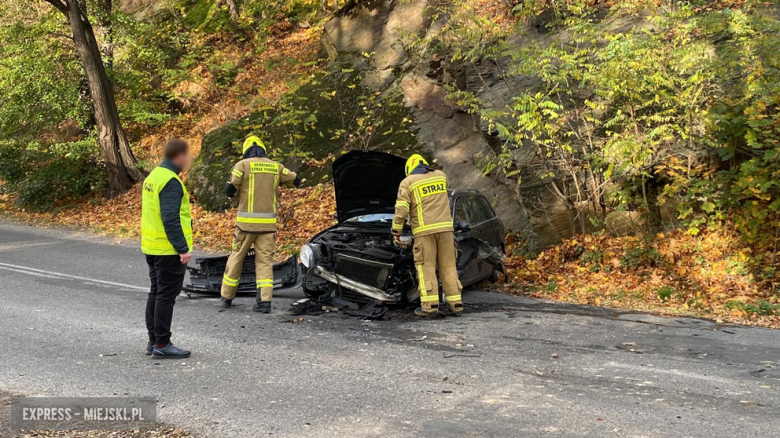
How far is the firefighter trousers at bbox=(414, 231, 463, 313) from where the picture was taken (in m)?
7.82

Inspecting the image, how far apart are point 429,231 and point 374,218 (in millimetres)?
1248

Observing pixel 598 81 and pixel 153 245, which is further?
pixel 598 81

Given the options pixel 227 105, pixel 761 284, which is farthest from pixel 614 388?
pixel 227 105

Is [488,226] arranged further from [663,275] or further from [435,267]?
[663,275]

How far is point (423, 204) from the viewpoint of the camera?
7945 mm

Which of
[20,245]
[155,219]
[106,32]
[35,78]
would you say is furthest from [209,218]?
[155,219]

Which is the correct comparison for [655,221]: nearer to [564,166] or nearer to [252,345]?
[564,166]

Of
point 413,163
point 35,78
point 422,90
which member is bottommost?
point 413,163

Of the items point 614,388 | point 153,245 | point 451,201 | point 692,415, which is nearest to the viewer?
point 692,415

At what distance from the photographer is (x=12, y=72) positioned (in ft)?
61.6

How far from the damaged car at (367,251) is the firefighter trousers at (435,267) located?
0.24 meters

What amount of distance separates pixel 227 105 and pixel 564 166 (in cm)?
1385

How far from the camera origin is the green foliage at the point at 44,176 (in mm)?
20625

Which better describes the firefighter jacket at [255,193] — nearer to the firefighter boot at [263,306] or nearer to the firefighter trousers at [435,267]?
the firefighter boot at [263,306]
